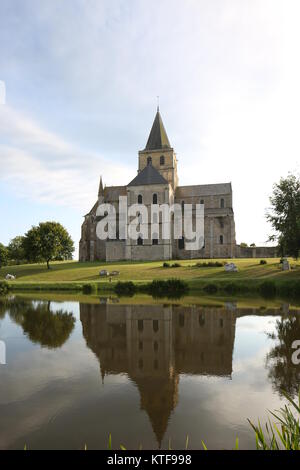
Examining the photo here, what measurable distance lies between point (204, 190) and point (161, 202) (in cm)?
1068

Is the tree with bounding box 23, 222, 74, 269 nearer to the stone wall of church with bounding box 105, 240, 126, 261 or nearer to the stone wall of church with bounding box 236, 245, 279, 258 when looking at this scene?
the stone wall of church with bounding box 105, 240, 126, 261

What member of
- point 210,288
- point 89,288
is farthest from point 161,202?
point 210,288

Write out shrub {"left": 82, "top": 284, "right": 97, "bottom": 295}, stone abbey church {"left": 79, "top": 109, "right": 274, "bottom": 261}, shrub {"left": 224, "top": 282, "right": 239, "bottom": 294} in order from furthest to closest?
stone abbey church {"left": 79, "top": 109, "right": 274, "bottom": 261} < shrub {"left": 82, "top": 284, "right": 97, "bottom": 295} < shrub {"left": 224, "top": 282, "right": 239, "bottom": 294}

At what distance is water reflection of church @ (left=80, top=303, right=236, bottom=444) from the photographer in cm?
758

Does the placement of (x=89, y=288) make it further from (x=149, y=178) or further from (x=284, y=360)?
(x=149, y=178)

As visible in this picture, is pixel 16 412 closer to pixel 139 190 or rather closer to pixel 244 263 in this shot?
pixel 244 263

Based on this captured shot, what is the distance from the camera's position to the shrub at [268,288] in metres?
28.6

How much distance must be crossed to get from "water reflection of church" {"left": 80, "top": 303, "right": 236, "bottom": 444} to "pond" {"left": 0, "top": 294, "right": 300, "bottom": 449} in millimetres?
Answer: 35

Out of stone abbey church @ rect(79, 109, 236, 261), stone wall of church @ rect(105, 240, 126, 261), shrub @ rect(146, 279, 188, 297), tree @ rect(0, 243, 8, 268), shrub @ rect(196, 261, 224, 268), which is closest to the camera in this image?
shrub @ rect(146, 279, 188, 297)

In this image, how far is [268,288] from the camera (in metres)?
29.1

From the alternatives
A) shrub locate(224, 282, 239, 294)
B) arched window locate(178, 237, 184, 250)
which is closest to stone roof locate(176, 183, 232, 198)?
arched window locate(178, 237, 184, 250)

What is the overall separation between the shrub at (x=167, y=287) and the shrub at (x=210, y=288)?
1956 mm

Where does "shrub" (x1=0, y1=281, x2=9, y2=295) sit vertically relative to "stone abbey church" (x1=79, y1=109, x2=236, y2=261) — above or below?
below
